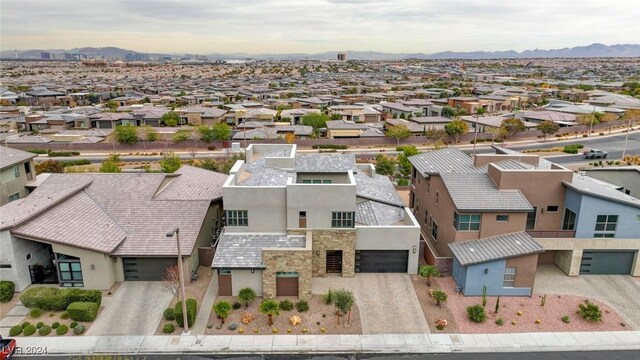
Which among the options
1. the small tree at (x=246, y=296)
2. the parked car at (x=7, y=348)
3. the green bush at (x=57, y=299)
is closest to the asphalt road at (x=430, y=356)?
the parked car at (x=7, y=348)

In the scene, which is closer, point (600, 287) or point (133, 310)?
point (133, 310)

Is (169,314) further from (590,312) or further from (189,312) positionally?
(590,312)

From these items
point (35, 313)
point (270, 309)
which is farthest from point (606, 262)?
point (35, 313)

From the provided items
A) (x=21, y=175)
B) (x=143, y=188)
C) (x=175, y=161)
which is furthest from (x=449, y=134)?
(x=21, y=175)

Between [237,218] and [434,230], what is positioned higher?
[237,218]

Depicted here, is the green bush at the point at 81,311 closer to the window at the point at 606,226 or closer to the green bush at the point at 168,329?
the green bush at the point at 168,329

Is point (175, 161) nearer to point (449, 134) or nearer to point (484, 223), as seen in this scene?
point (484, 223)

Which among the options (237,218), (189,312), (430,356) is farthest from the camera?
(237,218)

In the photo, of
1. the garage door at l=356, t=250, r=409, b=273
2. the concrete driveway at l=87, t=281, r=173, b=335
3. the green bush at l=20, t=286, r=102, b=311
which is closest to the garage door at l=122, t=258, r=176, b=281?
the concrete driveway at l=87, t=281, r=173, b=335
